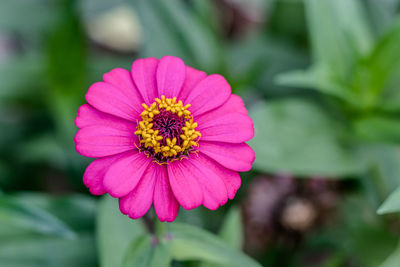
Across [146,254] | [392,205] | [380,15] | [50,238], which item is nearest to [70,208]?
[50,238]

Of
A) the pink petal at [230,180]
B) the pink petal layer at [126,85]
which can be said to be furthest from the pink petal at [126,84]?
the pink petal at [230,180]

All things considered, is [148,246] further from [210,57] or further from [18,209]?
[210,57]

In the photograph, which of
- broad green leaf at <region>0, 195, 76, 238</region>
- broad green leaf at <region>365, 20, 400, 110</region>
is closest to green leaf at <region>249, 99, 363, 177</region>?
broad green leaf at <region>365, 20, 400, 110</region>

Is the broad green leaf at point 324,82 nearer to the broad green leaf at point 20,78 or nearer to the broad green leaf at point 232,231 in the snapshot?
the broad green leaf at point 232,231

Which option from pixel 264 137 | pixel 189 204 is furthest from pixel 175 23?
pixel 189 204

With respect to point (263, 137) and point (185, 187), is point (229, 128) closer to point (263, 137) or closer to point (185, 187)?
point (185, 187)
